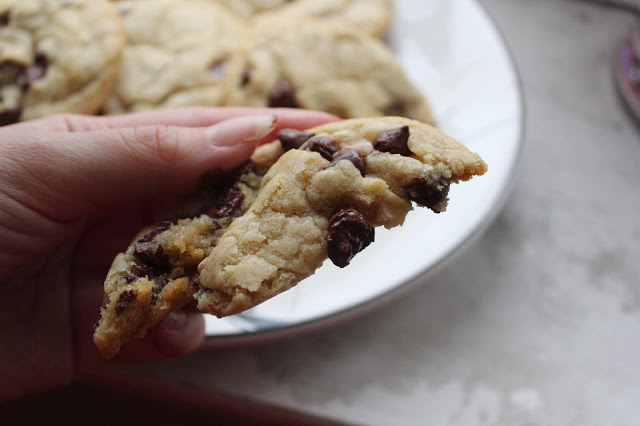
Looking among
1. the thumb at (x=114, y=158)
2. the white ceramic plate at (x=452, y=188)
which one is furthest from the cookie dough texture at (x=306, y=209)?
the white ceramic plate at (x=452, y=188)

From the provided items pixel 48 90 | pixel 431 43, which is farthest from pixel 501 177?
pixel 48 90

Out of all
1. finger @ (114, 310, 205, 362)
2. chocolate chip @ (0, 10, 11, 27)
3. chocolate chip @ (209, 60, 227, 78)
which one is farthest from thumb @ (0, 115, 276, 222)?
chocolate chip @ (0, 10, 11, 27)

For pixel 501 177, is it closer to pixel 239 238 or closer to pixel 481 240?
pixel 481 240

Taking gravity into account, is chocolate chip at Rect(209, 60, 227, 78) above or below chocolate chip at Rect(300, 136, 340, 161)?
below

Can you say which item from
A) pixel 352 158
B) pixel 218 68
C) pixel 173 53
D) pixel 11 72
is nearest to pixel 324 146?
pixel 352 158

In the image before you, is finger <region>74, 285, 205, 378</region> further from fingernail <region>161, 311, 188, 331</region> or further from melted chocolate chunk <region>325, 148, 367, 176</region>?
melted chocolate chunk <region>325, 148, 367, 176</region>

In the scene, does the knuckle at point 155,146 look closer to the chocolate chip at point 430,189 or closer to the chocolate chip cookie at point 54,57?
the chocolate chip at point 430,189
